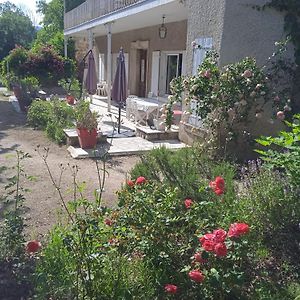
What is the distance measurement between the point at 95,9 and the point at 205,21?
8.36 meters

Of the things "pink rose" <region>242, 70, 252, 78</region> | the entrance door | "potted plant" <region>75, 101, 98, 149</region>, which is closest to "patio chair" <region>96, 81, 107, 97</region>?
the entrance door

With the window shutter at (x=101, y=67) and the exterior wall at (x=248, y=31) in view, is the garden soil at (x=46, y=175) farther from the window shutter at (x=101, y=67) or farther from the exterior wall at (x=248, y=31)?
the window shutter at (x=101, y=67)

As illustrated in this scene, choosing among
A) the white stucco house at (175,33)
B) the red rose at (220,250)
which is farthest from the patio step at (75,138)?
the red rose at (220,250)

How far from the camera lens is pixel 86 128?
7715 millimetres

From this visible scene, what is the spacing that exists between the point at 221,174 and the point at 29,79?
455 inches

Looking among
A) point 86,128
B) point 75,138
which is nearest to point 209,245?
point 86,128

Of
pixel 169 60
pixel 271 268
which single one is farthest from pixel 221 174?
pixel 169 60

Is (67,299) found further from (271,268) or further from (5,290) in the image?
(271,268)

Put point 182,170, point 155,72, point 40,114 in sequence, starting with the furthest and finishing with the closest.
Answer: point 155,72 < point 40,114 < point 182,170

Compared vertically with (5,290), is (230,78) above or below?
above

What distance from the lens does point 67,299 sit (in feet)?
7.95

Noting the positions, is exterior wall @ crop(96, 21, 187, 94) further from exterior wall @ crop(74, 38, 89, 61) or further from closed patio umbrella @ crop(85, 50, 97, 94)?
exterior wall @ crop(74, 38, 89, 61)

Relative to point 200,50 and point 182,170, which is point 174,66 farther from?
point 182,170

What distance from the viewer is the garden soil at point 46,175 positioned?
4.41 metres
